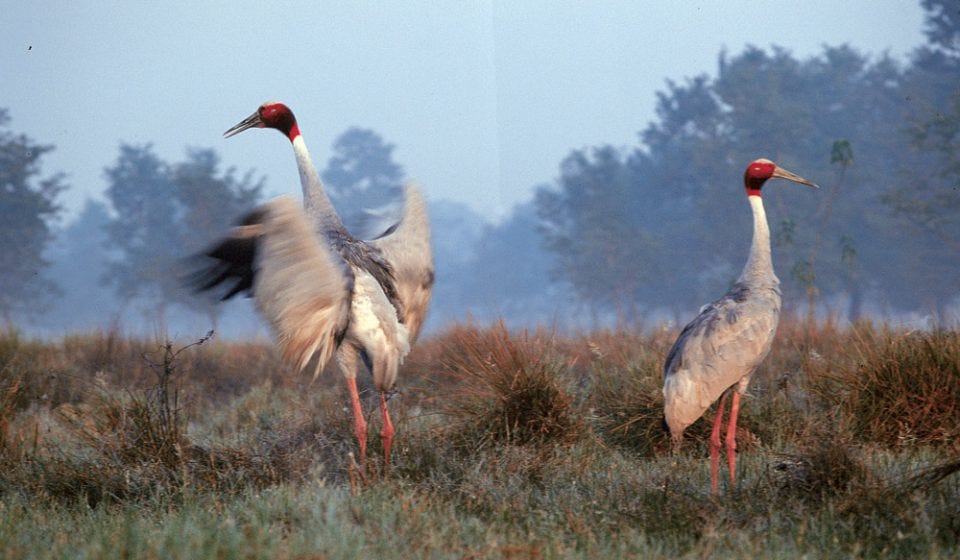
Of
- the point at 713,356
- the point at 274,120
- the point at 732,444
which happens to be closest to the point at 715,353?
the point at 713,356

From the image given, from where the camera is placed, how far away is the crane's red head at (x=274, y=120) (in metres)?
7.45

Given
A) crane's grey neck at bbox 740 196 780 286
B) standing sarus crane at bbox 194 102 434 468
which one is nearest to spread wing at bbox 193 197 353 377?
standing sarus crane at bbox 194 102 434 468

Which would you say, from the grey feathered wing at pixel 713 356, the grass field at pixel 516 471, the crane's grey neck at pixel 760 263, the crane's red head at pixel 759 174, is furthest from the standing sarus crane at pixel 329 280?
the crane's red head at pixel 759 174

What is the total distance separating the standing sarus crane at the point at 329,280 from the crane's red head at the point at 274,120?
1.28 feet

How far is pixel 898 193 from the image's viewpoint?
31.4 m

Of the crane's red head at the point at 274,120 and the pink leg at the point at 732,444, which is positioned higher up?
the crane's red head at the point at 274,120

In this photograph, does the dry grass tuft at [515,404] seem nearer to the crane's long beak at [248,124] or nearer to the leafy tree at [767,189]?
the crane's long beak at [248,124]

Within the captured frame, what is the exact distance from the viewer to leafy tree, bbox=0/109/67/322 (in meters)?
41.9

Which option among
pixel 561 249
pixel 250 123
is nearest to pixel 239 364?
pixel 250 123

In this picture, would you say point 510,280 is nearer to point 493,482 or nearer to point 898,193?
point 898,193

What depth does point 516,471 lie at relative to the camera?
5559 mm

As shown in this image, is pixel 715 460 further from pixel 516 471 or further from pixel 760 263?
pixel 760 263

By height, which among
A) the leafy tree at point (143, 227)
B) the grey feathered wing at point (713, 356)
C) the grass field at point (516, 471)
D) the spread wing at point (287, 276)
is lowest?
the grass field at point (516, 471)

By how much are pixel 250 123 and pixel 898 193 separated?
27834mm
